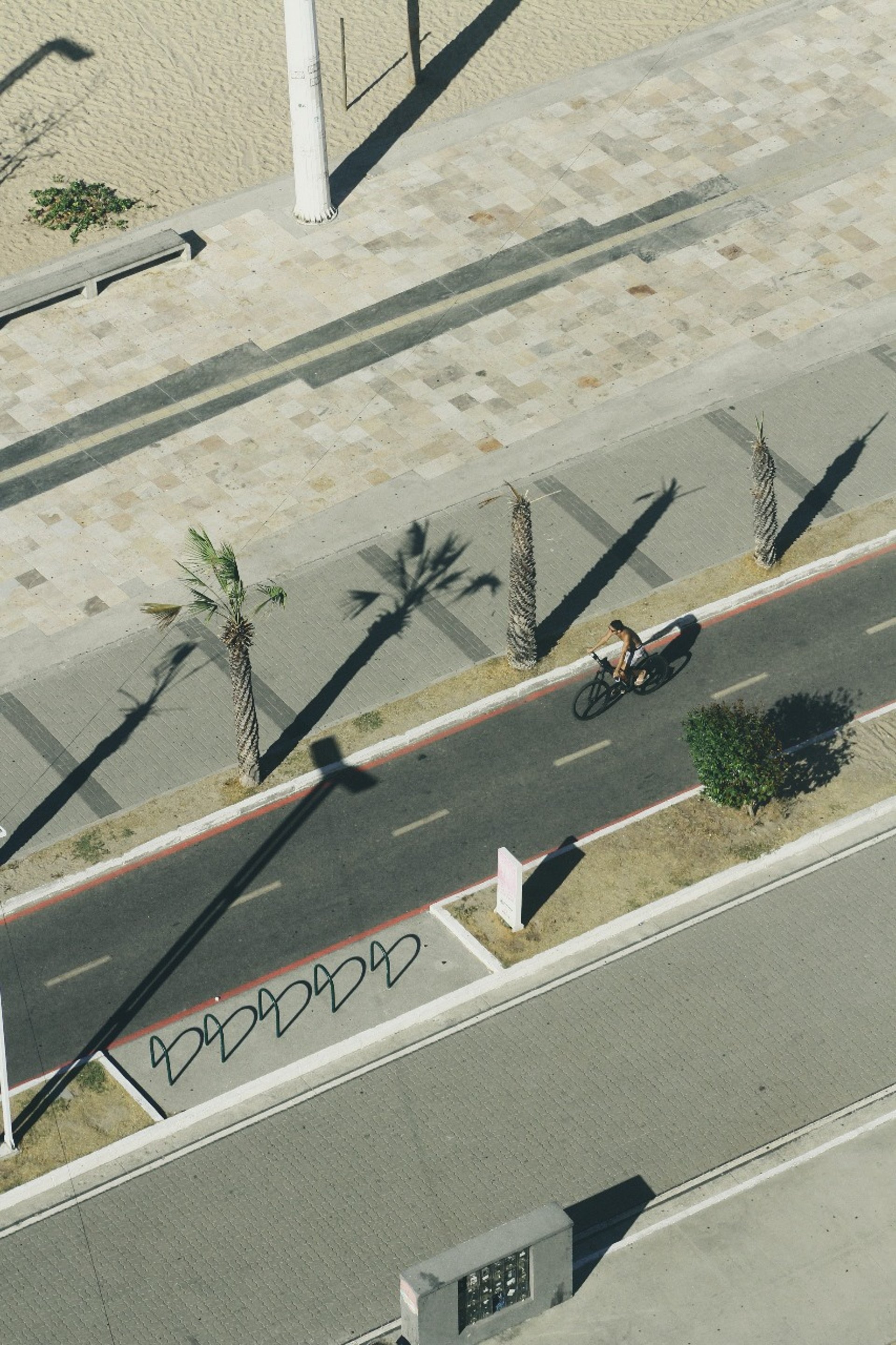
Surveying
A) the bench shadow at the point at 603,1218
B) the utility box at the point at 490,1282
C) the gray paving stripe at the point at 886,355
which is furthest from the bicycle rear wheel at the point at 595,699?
the utility box at the point at 490,1282

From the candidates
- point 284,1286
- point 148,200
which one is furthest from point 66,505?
point 284,1286

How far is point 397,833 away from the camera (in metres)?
43.4

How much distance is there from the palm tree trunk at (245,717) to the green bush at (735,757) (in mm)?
8020

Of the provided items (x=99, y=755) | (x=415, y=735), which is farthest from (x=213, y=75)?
(x=415, y=735)

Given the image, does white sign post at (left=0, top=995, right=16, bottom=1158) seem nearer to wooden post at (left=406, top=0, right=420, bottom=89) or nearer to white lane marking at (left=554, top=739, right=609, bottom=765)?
white lane marking at (left=554, top=739, right=609, bottom=765)

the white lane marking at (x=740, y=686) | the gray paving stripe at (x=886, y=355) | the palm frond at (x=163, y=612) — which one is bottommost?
the white lane marking at (x=740, y=686)

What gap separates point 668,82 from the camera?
6128cm

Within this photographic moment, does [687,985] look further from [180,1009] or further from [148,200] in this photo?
[148,200]

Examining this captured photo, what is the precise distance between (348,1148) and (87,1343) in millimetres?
5239

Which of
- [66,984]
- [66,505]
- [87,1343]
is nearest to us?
[87,1343]

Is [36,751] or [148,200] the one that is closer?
[36,751]

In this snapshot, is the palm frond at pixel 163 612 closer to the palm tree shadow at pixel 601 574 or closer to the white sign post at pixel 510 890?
the white sign post at pixel 510 890

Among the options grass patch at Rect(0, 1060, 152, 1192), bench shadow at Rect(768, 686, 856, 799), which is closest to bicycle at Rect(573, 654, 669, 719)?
bench shadow at Rect(768, 686, 856, 799)

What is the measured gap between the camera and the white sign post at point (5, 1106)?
37.7 metres
